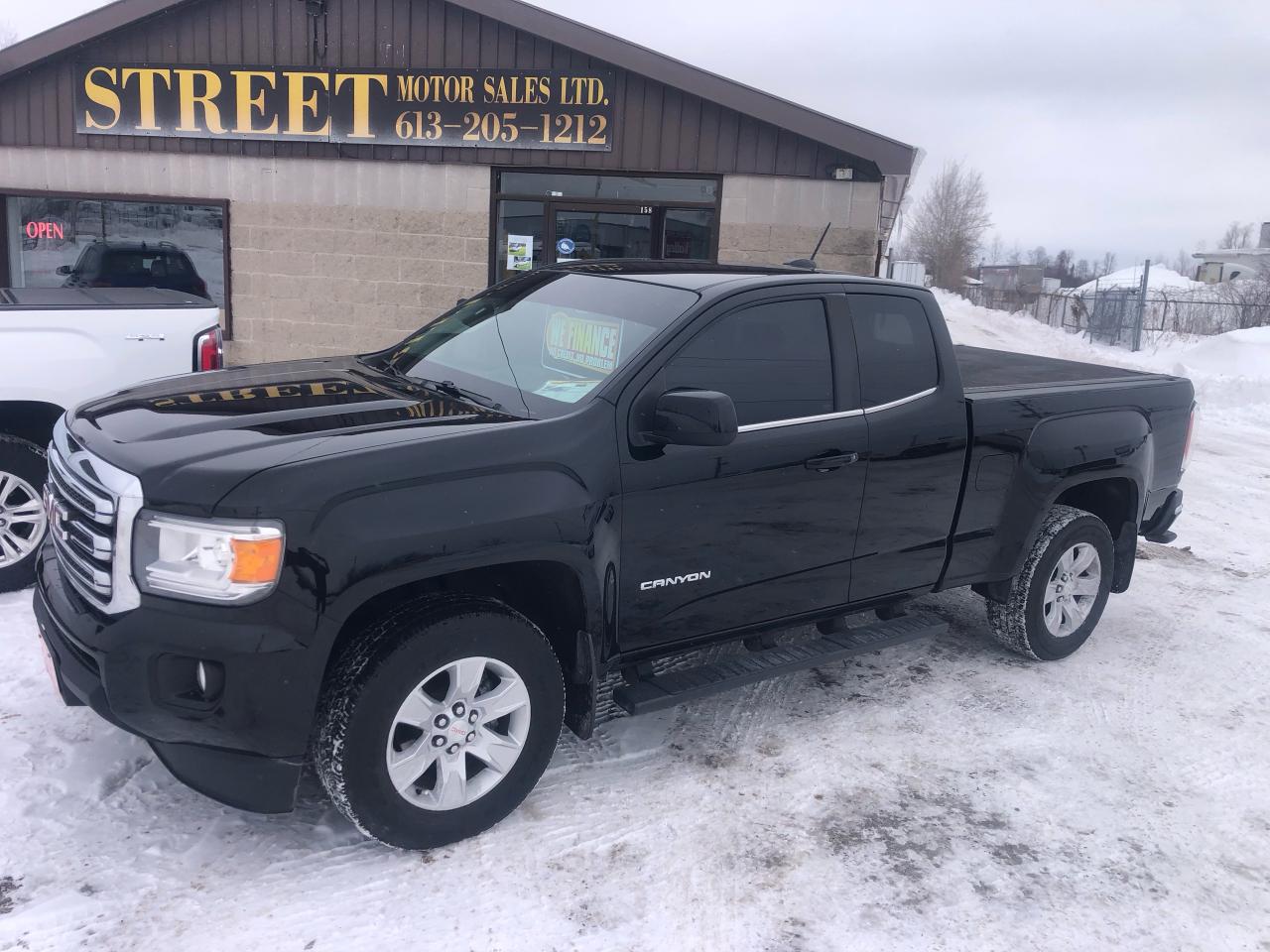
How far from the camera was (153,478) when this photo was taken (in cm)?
291

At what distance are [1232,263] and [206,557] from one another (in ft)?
250

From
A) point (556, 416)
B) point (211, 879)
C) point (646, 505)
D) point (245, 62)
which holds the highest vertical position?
point (245, 62)

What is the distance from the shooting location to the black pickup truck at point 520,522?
2.91 m

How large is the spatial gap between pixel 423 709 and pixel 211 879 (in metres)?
0.82

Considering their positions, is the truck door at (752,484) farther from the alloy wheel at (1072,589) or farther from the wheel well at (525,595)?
the alloy wheel at (1072,589)

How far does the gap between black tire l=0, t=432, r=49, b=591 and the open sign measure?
776cm

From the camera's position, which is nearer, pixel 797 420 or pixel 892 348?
pixel 797 420

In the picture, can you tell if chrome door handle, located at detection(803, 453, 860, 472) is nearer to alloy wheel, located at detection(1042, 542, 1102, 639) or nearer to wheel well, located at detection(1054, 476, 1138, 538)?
alloy wheel, located at detection(1042, 542, 1102, 639)

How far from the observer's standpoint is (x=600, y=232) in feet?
36.2

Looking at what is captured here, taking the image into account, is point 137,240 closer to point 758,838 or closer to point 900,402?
point 900,402

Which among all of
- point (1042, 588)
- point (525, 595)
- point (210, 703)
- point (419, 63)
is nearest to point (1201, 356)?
point (419, 63)

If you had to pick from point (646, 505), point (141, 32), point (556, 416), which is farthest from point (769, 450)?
point (141, 32)

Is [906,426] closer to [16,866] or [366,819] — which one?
[366,819]

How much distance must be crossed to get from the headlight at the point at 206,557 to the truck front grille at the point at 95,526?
5 cm
